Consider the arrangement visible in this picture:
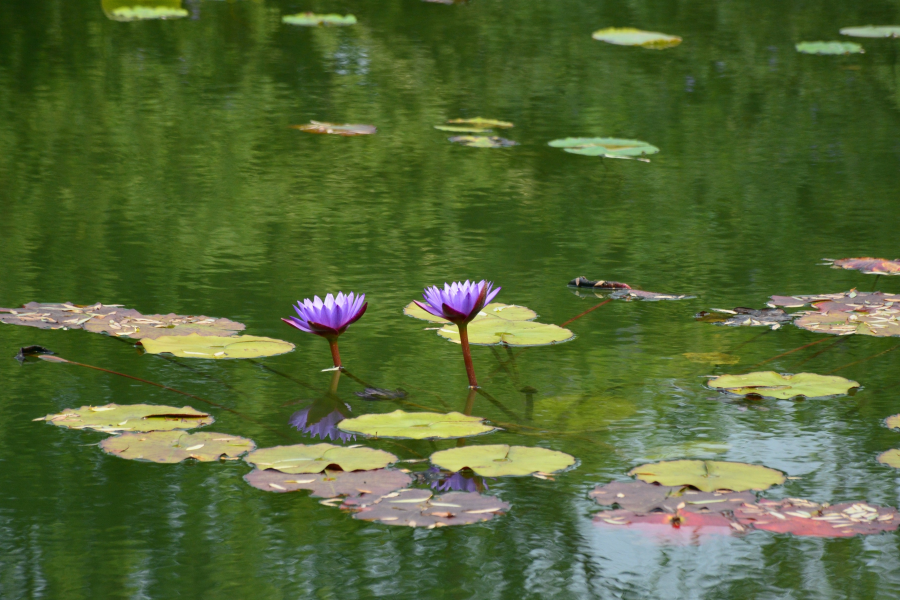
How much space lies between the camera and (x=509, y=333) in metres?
1.92

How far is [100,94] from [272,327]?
202 centimetres

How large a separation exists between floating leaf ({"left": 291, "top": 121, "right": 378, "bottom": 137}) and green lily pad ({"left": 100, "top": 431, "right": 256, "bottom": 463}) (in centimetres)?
192

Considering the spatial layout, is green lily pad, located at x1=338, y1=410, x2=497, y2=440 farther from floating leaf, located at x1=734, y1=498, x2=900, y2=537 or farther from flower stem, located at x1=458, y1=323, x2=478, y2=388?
floating leaf, located at x1=734, y1=498, x2=900, y2=537

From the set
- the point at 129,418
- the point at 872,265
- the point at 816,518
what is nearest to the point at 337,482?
the point at 129,418

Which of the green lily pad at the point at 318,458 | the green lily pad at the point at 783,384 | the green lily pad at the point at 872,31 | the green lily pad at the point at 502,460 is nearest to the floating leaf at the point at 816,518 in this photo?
the green lily pad at the point at 502,460

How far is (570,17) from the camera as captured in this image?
17.2 feet

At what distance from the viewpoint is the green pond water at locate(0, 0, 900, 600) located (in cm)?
125

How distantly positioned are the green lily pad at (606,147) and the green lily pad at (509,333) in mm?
1288

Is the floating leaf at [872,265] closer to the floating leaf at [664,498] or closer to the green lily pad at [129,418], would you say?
the floating leaf at [664,498]

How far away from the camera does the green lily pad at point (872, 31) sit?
500 centimetres

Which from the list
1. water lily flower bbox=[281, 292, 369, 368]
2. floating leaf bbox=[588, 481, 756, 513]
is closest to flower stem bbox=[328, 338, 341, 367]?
water lily flower bbox=[281, 292, 369, 368]

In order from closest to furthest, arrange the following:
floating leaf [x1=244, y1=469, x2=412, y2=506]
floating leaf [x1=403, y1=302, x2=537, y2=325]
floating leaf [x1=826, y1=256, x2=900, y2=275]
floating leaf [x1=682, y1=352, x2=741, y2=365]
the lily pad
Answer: floating leaf [x1=244, y1=469, x2=412, y2=506] → floating leaf [x1=682, y1=352, x2=741, y2=365] → floating leaf [x1=403, y1=302, x2=537, y2=325] → floating leaf [x1=826, y1=256, x2=900, y2=275] → the lily pad

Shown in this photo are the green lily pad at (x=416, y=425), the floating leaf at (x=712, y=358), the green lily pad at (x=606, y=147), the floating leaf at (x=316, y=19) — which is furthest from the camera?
the floating leaf at (x=316, y=19)

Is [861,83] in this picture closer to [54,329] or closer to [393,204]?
[393,204]
